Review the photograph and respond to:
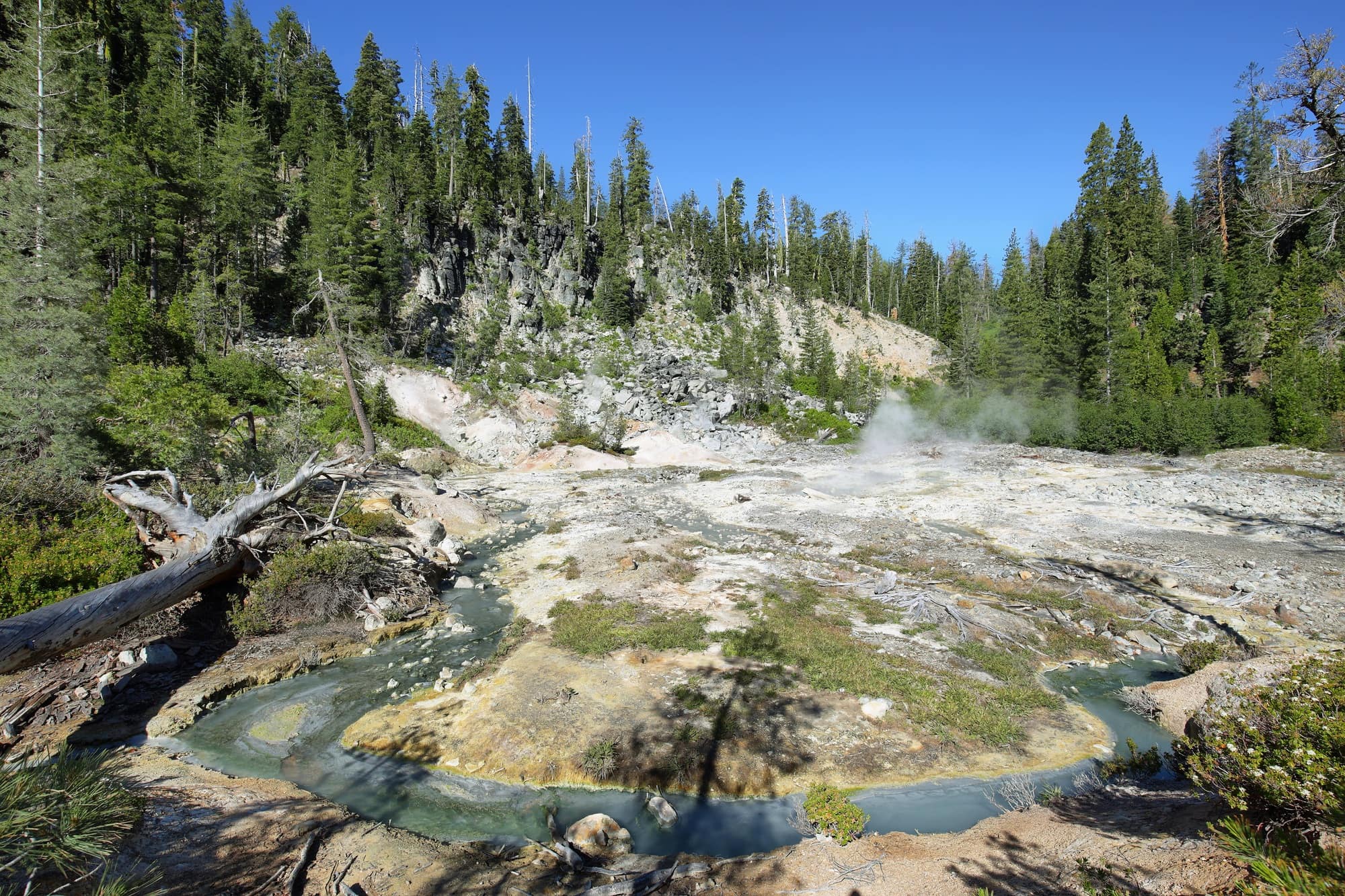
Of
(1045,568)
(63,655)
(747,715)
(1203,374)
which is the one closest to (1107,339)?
(1203,374)

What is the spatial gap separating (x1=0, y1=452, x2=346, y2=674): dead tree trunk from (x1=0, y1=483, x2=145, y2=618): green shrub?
47cm

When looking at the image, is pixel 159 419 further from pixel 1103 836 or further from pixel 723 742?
pixel 1103 836

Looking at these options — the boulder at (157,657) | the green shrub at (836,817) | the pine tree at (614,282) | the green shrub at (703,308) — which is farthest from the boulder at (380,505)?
the green shrub at (703,308)

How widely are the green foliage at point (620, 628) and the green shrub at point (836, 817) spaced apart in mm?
4252

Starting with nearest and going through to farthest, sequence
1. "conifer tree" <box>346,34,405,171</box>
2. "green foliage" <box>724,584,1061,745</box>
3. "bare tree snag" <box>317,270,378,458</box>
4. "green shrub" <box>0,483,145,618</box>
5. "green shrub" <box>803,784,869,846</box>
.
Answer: "green shrub" <box>803,784,869,846</box> < "green foliage" <box>724,584,1061,745</box> < "green shrub" <box>0,483,145,618</box> < "bare tree snag" <box>317,270,378,458</box> < "conifer tree" <box>346,34,405,171</box>

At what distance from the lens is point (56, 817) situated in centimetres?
374

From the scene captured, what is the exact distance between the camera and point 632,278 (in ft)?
207

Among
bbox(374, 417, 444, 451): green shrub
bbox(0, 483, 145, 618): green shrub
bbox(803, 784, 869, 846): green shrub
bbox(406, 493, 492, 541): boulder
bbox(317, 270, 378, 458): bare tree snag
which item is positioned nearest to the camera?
bbox(803, 784, 869, 846): green shrub

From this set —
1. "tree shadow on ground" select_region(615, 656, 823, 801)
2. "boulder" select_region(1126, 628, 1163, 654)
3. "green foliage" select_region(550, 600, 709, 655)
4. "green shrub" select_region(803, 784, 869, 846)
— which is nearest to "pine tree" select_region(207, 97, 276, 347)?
"green foliage" select_region(550, 600, 709, 655)

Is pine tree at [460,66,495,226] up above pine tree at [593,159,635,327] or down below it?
above

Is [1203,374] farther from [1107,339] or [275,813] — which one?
[275,813]

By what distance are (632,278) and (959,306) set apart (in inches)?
1684

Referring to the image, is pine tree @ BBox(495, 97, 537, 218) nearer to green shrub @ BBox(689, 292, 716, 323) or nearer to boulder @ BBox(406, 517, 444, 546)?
green shrub @ BBox(689, 292, 716, 323)

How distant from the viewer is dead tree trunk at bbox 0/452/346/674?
6.76m
